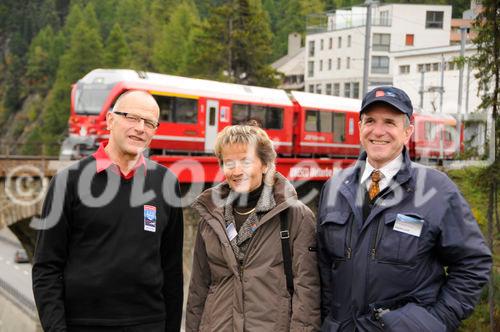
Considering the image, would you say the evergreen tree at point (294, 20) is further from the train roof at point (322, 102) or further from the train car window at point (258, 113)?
the train car window at point (258, 113)

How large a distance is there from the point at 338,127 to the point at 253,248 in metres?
18.5

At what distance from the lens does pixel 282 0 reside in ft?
281

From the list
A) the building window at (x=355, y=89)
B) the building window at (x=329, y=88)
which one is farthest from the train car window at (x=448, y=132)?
the building window at (x=329, y=88)

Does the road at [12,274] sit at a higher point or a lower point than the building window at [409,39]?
lower

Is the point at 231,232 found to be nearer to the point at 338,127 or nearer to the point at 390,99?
the point at 390,99

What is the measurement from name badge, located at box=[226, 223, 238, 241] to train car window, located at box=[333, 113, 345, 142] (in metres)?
18.2

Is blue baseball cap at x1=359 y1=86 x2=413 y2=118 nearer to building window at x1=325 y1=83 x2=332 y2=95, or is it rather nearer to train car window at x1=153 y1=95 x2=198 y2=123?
train car window at x1=153 y1=95 x2=198 y2=123

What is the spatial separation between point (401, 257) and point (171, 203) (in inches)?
50.4

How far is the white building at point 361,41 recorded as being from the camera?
1494 inches

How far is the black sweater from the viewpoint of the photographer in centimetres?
320

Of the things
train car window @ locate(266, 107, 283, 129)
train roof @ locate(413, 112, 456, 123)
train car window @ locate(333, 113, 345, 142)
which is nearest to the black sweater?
train car window @ locate(266, 107, 283, 129)

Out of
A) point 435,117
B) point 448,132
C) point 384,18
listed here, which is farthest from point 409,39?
point 435,117

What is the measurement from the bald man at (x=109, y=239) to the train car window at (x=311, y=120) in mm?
17408

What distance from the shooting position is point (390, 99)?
122 inches
